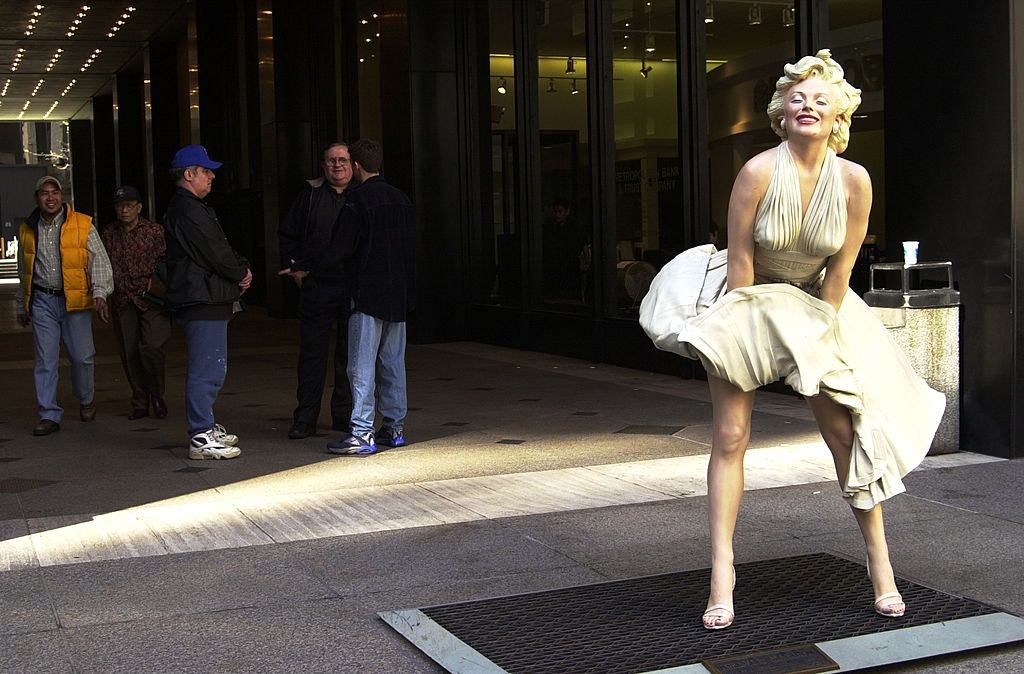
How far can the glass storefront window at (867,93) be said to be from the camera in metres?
8.62

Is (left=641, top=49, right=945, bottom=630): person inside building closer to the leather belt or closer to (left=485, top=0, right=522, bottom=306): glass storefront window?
the leather belt

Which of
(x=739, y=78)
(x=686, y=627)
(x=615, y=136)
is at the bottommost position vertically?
Result: (x=686, y=627)

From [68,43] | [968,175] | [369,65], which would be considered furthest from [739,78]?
[68,43]

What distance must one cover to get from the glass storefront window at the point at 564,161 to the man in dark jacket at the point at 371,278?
5.45 metres

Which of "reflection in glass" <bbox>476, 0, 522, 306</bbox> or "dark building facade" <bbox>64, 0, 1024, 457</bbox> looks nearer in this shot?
"dark building facade" <bbox>64, 0, 1024, 457</bbox>

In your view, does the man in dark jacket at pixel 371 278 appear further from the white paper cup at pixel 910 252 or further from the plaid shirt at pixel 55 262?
the white paper cup at pixel 910 252

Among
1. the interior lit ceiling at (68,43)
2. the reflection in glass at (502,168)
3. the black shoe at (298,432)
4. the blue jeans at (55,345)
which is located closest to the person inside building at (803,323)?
the black shoe at (298,432)

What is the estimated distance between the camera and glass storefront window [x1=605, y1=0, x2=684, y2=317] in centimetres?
1195

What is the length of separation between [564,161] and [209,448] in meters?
6.84

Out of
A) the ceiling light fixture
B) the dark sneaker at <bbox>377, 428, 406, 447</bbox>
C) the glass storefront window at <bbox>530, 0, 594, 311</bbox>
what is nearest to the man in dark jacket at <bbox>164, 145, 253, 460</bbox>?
the dark sneaker at <bbox>377, 428, 406, 447</bbox>

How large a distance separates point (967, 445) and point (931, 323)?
0.80 m

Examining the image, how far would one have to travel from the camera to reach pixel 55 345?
9.59 m

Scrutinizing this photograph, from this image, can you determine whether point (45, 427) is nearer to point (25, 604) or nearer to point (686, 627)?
point (25, 604)

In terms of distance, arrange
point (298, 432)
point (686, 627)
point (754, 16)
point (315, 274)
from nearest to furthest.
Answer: point (686, 627), point (315, 274), point (298, 432), point (754, 16)
